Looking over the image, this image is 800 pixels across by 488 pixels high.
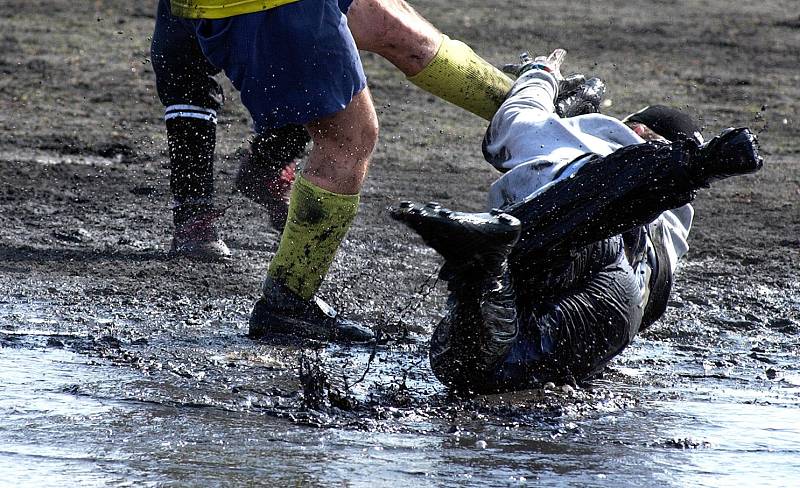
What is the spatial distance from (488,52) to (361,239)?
5896 mm

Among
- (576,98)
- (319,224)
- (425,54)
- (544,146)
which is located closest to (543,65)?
(576,98)

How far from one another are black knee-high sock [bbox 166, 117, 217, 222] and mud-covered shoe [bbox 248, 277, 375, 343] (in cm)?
120

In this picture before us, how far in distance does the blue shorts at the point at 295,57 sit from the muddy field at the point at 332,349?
0.67 meters

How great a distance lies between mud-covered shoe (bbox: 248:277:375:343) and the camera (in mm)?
4562

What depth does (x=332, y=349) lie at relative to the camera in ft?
14.8

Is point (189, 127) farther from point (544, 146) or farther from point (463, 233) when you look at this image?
point (463, 233)

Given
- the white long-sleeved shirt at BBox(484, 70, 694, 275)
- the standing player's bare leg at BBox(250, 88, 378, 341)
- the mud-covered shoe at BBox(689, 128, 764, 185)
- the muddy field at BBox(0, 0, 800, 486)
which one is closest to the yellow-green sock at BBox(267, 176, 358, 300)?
the standing player's bare leg at BBox(250, 88, 378, 341)

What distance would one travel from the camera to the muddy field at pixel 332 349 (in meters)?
3.36

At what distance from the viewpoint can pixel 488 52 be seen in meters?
11.9

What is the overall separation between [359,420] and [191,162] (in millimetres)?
2261

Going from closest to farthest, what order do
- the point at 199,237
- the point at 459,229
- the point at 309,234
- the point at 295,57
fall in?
the point at 459,229 → the point at 295,57 → the point at 309,234 → the point at 199,237

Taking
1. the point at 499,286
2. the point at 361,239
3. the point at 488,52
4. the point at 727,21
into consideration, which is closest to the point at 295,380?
the point at 499,286

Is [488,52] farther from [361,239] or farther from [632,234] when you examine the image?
[632,234]

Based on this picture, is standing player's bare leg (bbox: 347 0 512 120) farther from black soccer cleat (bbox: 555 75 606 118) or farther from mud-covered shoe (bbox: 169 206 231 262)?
mud-covered shoe (bbox: 169 206 231 262)
